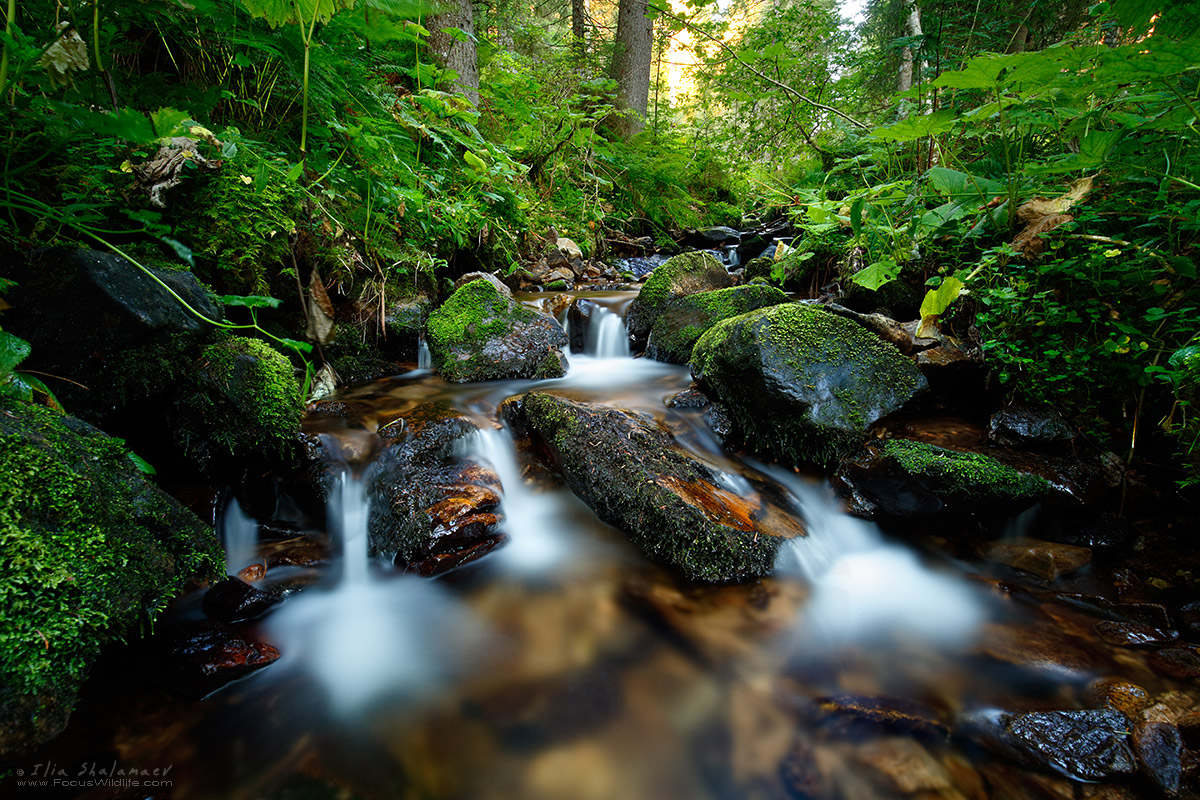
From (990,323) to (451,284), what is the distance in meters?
4.56

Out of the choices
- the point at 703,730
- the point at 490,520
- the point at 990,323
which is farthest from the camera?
the point at 990,323

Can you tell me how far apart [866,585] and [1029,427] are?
135 centimetres

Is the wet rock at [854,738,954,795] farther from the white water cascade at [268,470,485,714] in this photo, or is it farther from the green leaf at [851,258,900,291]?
the green leaf at [851,258,900,291]

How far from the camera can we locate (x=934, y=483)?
2.71 m

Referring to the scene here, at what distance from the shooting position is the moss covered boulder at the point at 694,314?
15.2ft

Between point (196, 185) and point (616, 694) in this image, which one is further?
point (196, 185)

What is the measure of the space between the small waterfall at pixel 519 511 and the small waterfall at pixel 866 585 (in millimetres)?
1261

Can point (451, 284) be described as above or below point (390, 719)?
above

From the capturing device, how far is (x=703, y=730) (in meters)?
1.87

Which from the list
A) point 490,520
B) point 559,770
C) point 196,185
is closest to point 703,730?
point 559,770

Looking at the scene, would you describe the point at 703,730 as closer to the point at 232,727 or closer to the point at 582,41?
the point at 232,727

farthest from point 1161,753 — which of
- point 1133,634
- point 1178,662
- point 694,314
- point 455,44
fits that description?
point 455,44

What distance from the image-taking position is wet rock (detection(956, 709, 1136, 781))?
1.61m

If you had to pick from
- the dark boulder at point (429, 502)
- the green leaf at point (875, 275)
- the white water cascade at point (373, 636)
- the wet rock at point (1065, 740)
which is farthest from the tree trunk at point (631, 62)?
the wet rock at point (1065, 740)
